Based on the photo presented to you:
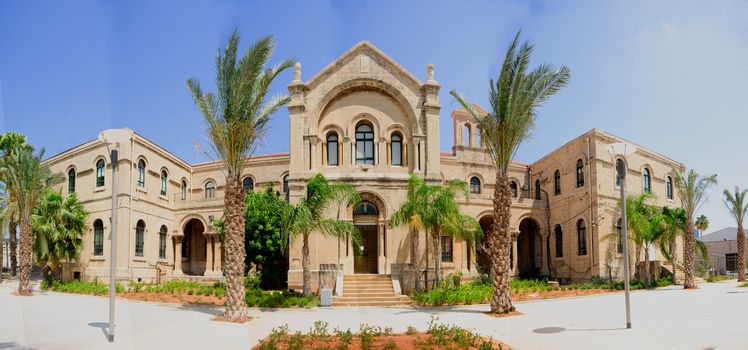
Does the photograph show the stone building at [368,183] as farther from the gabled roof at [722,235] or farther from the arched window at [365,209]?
the gabled roof at [722,235]

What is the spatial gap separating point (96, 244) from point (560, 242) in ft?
85.5

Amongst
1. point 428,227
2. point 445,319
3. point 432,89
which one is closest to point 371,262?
point 428,227

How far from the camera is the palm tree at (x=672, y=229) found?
29219 mm

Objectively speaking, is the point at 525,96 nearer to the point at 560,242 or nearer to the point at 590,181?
the point at 590,181

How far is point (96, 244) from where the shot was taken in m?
30.5

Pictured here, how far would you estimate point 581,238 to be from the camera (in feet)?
102

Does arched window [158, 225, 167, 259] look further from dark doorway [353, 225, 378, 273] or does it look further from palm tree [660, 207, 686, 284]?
palm tree [660, 207, 686, 284]

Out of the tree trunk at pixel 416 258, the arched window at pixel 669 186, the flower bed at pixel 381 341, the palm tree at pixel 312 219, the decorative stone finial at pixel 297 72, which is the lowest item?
the flower bed at pixel 381 341

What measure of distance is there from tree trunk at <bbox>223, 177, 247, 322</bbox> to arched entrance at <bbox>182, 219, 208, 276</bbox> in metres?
21.0

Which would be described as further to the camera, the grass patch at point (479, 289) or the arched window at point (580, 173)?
the arched window at point (580, 173)

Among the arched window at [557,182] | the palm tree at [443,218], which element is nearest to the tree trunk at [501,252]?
the palm tree at [443,218]

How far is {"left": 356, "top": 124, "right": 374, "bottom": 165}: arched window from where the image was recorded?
1082 inches

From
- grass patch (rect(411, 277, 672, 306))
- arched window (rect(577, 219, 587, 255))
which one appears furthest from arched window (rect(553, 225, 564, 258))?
grass patch (rect(411, 277, 672, 306))

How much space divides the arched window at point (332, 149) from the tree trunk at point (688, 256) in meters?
17.6
